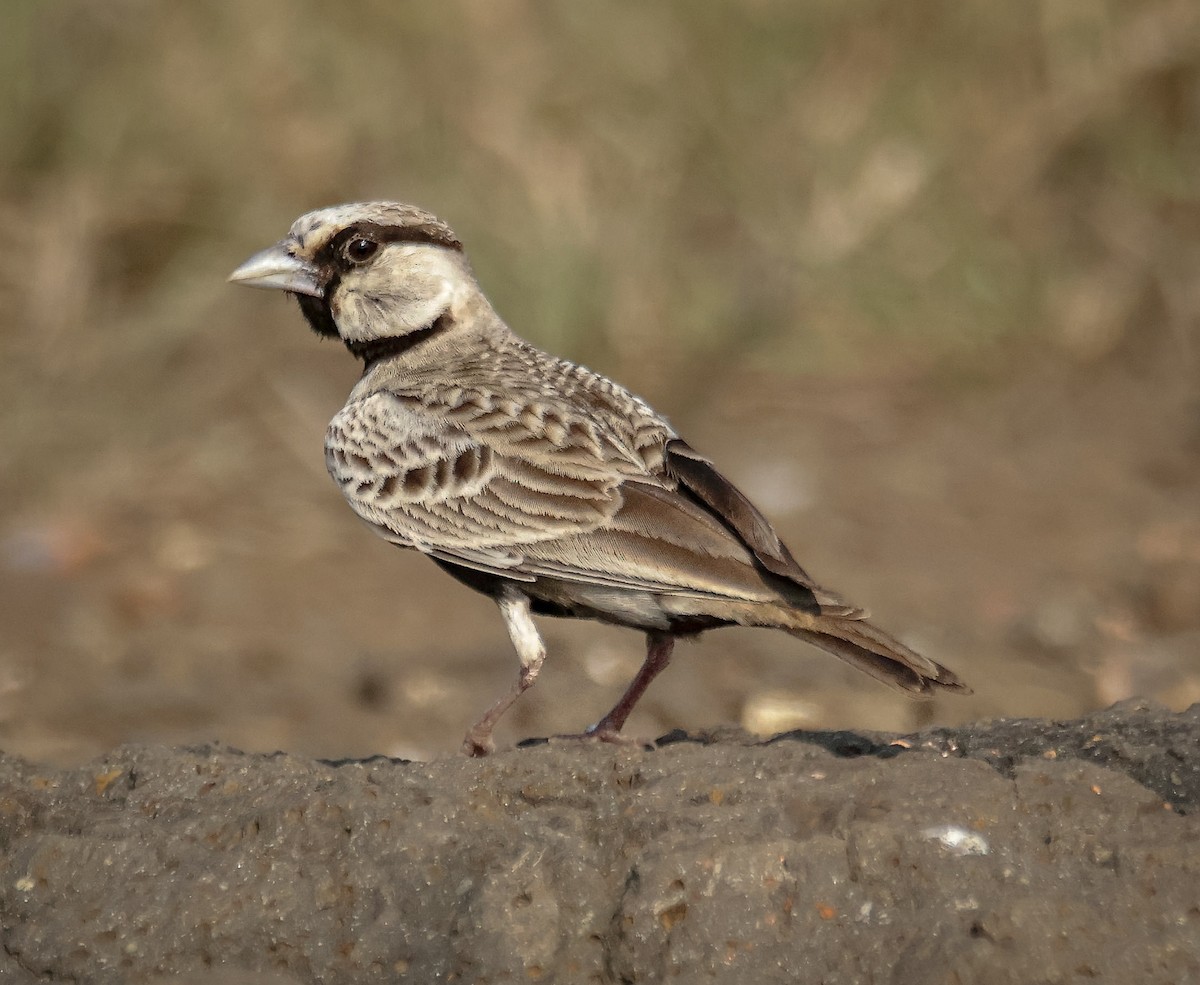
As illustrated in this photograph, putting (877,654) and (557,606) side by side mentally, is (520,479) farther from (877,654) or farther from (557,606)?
(877,654)

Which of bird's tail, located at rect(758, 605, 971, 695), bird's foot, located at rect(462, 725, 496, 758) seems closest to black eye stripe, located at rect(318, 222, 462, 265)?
bird's foot, located at rect(462, 725, 496, 758)

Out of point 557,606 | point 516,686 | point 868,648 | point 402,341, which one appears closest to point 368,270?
point 402,341

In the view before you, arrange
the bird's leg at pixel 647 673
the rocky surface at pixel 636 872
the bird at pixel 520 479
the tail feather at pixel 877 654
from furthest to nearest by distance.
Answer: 1. the bird's leg at pixel 647 673
2. the bird at pixel 520 479
3. the tail feather at pixel 877 654
4. the rocky surface at pixel 636 872

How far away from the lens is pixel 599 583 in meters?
4.72

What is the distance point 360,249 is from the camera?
5.68m

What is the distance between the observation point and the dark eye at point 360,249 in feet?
18.6

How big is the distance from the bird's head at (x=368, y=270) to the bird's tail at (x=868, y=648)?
6.10ft

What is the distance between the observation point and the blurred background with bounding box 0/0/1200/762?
26.6 feet

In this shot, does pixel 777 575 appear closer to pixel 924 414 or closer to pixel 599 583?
pixel 599 583

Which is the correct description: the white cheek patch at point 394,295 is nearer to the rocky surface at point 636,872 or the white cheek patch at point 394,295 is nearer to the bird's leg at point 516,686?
the bird's leg at point 516,686

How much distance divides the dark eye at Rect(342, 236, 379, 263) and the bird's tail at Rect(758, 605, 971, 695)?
1.99 metres

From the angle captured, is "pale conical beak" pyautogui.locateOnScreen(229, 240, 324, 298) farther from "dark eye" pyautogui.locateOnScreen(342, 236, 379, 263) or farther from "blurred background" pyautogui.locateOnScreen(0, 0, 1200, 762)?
"blurred background" pyautogui.locateOnScreen(0, 0, 1200, 762)

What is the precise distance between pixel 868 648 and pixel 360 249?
7.42ft

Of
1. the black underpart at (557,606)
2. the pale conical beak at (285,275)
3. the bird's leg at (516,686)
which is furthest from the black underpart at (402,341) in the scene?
the bird's leg at (516,686)
